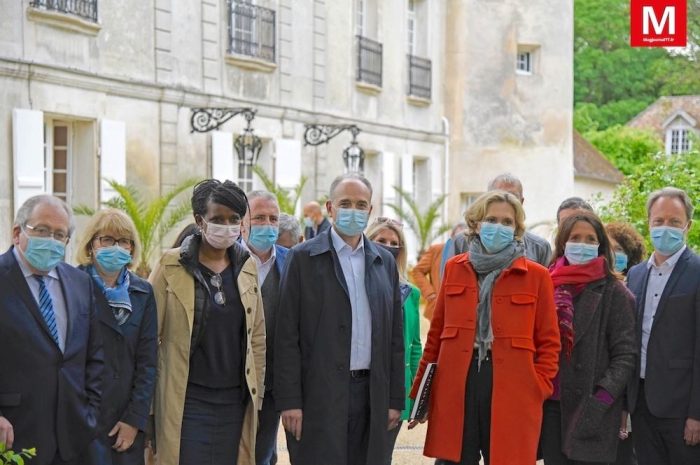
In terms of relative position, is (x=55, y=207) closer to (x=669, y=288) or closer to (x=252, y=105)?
(x=669, y=288)

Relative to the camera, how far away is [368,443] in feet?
22.2

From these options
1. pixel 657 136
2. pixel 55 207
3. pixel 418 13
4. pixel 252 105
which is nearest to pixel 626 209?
pixel 252 105

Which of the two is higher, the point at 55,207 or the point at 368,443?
the point at 55,207

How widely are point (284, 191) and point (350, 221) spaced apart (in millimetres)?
13431

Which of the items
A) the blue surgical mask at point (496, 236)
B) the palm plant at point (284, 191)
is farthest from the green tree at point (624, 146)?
the blue surgical mask at point (496, 236)

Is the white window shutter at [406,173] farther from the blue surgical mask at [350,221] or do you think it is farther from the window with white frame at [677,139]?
the window with white frame at [677,139]

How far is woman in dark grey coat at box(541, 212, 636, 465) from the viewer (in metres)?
6.98

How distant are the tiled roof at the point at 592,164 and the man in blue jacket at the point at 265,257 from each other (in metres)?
32.2

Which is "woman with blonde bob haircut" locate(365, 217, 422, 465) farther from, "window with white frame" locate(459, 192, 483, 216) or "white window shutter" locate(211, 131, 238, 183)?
"window with white frame" locate(459, 192, 483, 216)

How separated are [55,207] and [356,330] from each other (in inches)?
66.3

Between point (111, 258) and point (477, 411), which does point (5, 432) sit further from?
point (477, 411)

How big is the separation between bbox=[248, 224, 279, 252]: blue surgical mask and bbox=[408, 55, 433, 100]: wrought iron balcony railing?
19.0m

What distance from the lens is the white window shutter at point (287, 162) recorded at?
21.1m

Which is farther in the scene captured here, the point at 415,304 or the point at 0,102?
the point at 0,102
